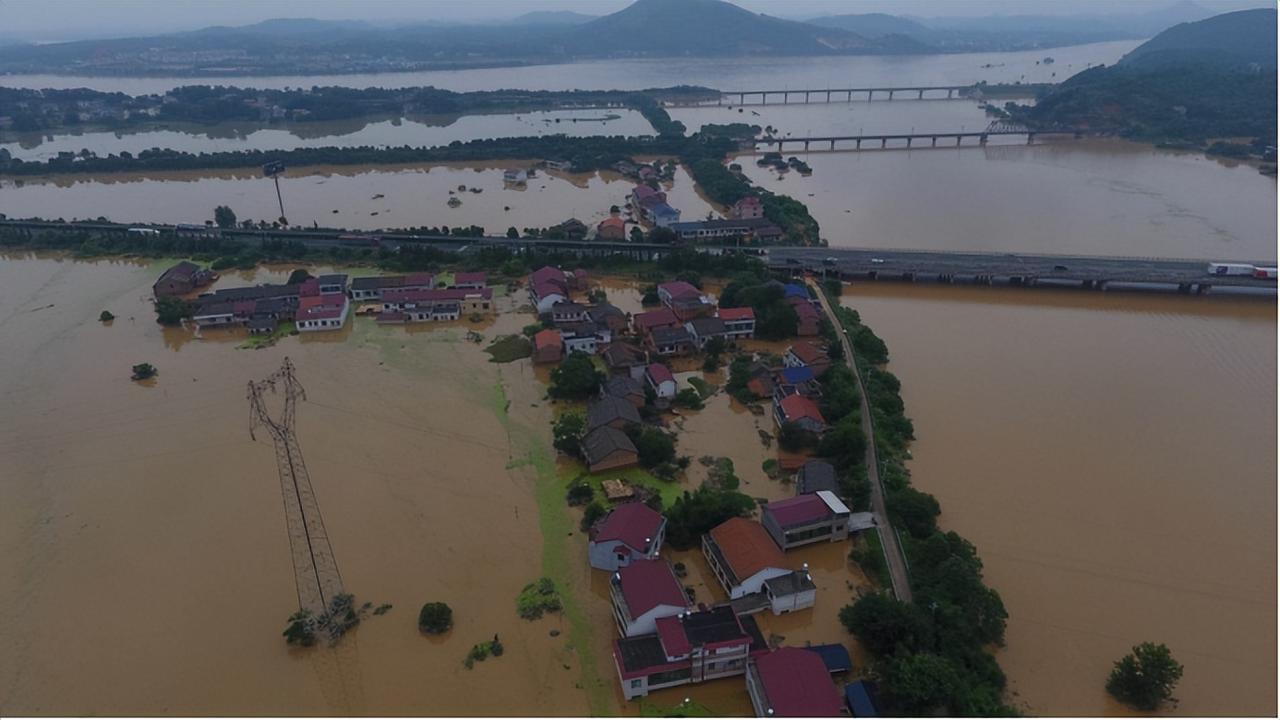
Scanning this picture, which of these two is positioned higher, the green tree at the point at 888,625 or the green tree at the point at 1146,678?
the green tree at the point at 888,625

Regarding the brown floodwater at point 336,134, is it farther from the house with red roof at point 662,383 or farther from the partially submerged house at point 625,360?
the house with red roof at point 662,383

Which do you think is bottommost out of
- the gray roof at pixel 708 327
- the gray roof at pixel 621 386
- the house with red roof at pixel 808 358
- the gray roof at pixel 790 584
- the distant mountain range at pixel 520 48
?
the gray roof at pixel 790 584

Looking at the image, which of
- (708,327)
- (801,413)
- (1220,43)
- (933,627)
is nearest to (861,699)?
(933,627)

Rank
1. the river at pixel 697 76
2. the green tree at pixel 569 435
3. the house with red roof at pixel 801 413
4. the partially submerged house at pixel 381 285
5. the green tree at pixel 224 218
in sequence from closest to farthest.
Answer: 1. the green tree at pixel 569 435
2. the house with red roof at pixel 801 413
3. the partially submerged house at pixel 381 285
4. the green tree at pixel 224 218
5. the river at pixel 697 76

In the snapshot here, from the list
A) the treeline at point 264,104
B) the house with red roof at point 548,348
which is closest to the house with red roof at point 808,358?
the house with red roof at point 548,348

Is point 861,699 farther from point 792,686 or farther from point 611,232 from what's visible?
point 611,232

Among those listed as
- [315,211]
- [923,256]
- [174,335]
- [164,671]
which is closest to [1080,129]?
[923,256]

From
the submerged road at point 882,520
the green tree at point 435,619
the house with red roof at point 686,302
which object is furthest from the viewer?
the house with red roof at point 686,302
